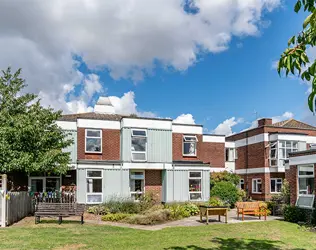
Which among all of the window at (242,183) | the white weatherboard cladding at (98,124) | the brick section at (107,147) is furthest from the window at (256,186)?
the white weatherboard cladding at (98,124)

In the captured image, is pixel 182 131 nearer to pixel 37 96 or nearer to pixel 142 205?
pixel 142 205

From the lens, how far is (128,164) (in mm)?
23984

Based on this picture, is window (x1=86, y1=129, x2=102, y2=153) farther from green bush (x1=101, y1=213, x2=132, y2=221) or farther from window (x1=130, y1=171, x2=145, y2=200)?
green bush (x1=101, y1=213, x2=132, y2=221)

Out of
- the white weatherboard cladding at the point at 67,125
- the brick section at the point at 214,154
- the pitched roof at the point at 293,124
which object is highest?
the pitched roof at the point at 293,124

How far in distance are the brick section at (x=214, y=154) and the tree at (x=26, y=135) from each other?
1404cm

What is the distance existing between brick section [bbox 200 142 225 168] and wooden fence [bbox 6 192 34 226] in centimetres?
1602

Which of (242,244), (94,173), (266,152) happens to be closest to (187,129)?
(266,152)

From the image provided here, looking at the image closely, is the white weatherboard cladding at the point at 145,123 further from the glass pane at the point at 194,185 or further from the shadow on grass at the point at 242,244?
the shadow on grass at the point at 242,244

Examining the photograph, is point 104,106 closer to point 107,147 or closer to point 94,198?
point 107,147

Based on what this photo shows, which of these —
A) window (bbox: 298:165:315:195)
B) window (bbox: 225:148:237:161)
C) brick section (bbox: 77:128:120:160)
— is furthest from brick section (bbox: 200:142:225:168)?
window (bbox: 298:165:315:195)

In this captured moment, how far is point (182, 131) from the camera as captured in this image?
1091 inches

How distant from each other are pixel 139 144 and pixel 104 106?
357 inches

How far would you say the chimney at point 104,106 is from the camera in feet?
105

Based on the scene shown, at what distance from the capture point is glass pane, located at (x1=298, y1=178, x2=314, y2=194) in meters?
18.0
